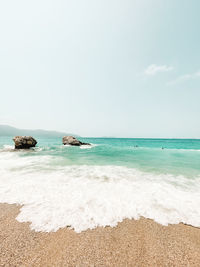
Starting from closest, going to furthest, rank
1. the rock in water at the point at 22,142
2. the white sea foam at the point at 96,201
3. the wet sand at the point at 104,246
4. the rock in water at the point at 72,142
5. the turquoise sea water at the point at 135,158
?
the wet sand at the point at 104,246, the white sea foam at the point at 96,201, the turquoise sea water at the point at 135,158, the rock in water at the point at 22,142, the rock in water at the point at 72,142

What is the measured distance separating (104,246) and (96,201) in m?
2.36

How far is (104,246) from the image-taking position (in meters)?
3.07

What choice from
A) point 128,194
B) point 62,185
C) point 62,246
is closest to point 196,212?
point 128,194

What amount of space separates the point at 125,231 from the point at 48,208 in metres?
3.34

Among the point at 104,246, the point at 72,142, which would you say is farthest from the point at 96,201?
the point at 72,142

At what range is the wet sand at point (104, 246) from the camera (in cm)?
269

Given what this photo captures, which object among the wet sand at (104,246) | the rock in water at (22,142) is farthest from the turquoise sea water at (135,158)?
the wet sand at (104,246)

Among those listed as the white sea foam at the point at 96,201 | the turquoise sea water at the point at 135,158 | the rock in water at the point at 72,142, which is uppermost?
the rock in water at the point at 72,142

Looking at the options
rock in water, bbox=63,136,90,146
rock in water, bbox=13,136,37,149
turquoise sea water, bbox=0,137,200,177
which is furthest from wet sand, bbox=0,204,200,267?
rock in water, bbox=63,136,90,146

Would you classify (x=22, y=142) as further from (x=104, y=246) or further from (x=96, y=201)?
(x=104, y=246)

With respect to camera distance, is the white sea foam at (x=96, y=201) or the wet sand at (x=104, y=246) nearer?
the wet sand at (x=104, y=246)

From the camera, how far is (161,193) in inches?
254

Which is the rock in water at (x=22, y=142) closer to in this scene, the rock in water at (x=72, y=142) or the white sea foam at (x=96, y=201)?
the rock in water at (x=72, y=142)

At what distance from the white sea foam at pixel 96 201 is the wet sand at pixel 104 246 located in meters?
0.37
